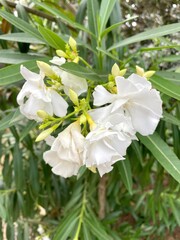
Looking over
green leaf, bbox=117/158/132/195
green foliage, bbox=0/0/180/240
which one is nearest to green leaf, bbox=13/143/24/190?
green foliage, bbox=0/0/180/240

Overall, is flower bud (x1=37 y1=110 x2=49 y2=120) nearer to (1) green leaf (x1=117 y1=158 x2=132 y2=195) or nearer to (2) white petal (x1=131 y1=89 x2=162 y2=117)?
(2) white petal (x1=131 y1=89 x2=162 y2=117)

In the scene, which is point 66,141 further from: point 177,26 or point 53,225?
point 53,225

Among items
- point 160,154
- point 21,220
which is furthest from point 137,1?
point 21,220

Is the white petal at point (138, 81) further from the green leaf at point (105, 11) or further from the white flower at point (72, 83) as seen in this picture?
the green leaf at point (105, 11)

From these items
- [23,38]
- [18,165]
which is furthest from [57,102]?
[18,165]

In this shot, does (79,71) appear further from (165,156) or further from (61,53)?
(165,156)

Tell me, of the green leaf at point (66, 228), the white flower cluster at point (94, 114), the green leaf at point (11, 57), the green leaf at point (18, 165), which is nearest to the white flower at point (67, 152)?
the white flower cluster at point (94, 114)
